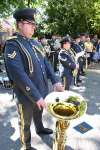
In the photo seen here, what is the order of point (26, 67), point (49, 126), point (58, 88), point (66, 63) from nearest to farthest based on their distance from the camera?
point (26, 67) → point (58, 88) → point (49, 126) → point (66, 63)

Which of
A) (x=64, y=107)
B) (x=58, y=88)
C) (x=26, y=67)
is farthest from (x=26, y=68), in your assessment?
(x=64, y=107)

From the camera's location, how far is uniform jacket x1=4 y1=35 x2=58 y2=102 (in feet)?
12.2

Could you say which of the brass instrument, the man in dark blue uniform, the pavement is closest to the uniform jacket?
the man in dark blue uniform

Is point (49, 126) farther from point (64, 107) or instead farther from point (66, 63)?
point (64, 107)

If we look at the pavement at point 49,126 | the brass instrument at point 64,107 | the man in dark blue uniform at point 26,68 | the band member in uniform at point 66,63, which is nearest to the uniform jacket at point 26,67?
the man in dark blue uniform at point 26,68

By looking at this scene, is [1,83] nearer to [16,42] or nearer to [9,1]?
[16,42]

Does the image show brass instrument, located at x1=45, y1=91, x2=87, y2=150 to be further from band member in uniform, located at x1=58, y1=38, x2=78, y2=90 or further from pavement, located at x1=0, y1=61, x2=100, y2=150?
band member in uniform, located at x1=58, y1=38, x2=78, y2=90

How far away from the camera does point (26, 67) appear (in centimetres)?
388

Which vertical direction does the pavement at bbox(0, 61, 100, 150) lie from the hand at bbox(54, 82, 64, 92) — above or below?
below

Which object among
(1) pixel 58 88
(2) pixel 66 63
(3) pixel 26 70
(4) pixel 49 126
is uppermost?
(3) pixel 26 70

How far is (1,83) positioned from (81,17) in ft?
52.2

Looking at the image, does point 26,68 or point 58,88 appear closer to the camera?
point 26,68

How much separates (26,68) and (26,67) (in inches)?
0.5

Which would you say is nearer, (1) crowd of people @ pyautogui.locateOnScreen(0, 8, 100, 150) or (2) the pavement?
(1) crowd of people @ pyautogui.locateOnScreen(0, 8, 100, 150)
